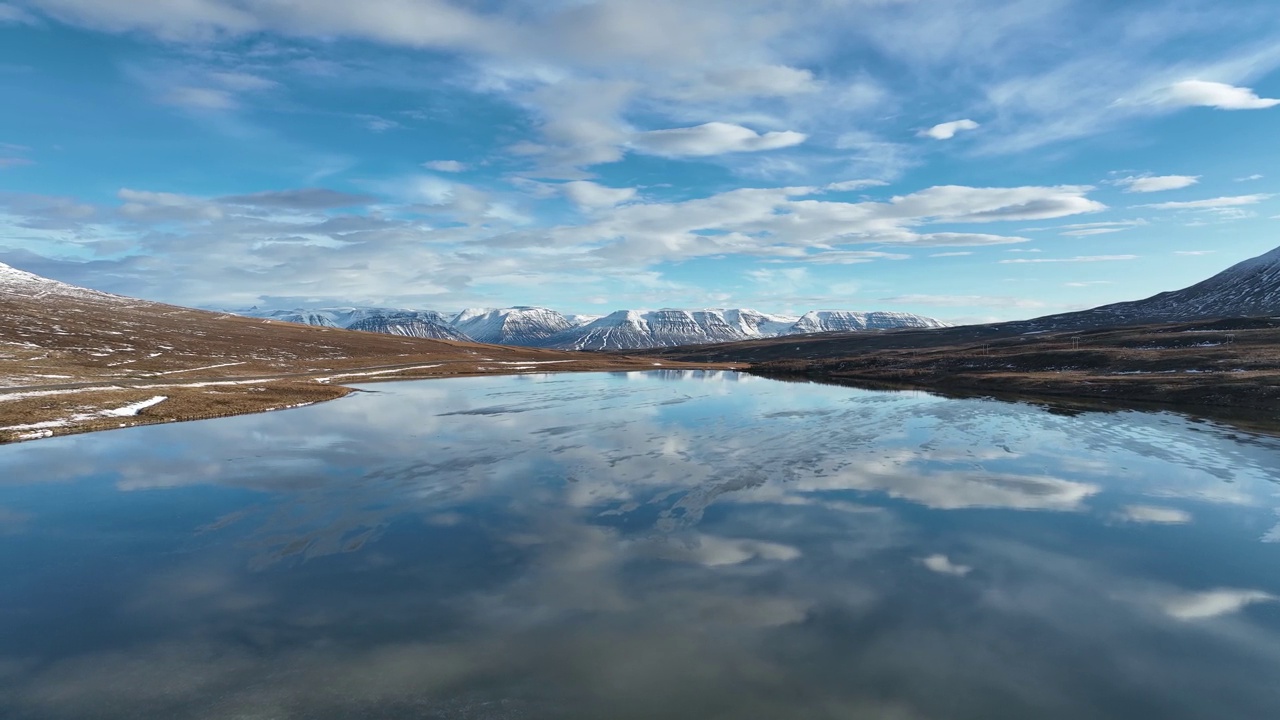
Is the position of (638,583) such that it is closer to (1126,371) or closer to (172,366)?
(1126,371)

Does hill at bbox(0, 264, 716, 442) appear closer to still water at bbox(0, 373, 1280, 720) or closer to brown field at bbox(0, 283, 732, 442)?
brown field at bbox(0, 283, 732, 442)

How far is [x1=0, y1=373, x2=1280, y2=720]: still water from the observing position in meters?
12.0

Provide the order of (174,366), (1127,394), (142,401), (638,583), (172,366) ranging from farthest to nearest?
(174,366) < (172,366) < (1127,394) < (142,401) < (638,583)

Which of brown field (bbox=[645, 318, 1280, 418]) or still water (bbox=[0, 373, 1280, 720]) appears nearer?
still water (bbox=[0, 373, 1280, 720])

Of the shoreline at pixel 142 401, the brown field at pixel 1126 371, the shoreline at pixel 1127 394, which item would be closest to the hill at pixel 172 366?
the shoreline at pixel 142 401

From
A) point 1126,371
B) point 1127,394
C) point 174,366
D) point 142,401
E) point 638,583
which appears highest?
point 174,366

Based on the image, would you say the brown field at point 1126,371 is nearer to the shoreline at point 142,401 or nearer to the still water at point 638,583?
the still water at point 638,583

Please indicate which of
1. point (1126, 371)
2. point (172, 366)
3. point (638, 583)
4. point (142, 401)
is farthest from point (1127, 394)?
point (172, 366)

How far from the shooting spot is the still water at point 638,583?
1197cm

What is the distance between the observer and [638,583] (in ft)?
56.3

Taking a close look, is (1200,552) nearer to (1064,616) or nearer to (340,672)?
(1064,616)

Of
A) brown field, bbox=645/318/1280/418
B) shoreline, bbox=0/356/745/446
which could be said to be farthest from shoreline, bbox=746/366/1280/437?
shoreline, bbox=0/356/745/446

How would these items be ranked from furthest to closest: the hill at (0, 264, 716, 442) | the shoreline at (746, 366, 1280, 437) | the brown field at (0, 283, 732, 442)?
the shoreline at (746, 366, 1280, 437)
the hill at (0, 264, 716, 442)
the brown field at (0, 283, 732, 442)

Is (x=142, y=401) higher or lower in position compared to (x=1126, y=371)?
higher
